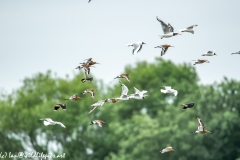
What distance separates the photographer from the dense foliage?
250 ft

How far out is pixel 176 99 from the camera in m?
91.4

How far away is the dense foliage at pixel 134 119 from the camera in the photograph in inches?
2995

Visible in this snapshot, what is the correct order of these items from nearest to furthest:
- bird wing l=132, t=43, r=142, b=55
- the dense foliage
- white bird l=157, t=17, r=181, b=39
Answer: bird wing l=132, t=43, r=142, b=55 < white bird l=157, t=17, r=181, b=39 < the dense foliage

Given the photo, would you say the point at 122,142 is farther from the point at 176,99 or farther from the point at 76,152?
the point at 176,99

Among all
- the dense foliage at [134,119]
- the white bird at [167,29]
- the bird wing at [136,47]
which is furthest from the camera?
the dense foliage at [134,119]

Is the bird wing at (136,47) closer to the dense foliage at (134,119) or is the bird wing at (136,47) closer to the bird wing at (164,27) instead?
the bird wing at (164,27)

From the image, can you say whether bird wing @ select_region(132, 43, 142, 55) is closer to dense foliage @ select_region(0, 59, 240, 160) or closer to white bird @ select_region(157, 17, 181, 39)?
white bird @ select_region(157, 17, 181, 39)

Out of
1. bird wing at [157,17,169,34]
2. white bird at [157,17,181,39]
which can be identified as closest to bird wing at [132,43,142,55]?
white bird at [157,17,181,39]

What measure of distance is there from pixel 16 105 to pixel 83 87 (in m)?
5.85

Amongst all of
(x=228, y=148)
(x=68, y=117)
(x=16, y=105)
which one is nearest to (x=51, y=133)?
(x=68, y=117)

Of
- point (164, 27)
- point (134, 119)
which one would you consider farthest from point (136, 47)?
point (134, 119)

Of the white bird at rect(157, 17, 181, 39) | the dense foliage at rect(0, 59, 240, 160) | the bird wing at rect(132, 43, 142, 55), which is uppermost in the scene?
the white bird at rect(157, 17, 181, 39)

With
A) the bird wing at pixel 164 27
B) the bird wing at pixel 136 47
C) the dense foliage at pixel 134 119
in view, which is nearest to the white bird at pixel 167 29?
the bird wing at pixel 164 27

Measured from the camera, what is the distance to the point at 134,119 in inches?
3374
